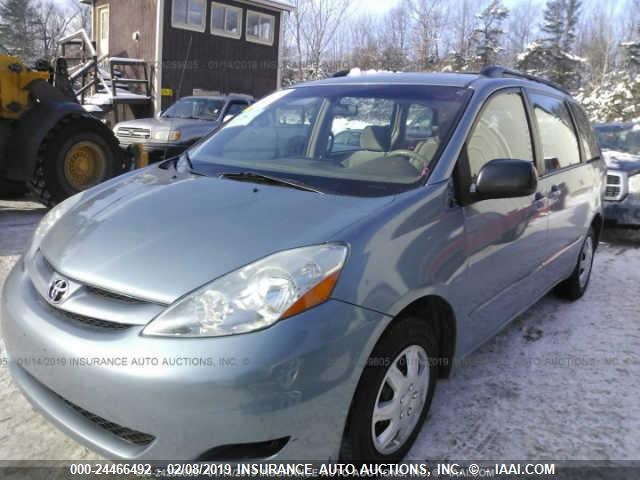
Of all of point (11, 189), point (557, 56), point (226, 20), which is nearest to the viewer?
point (11, 189)

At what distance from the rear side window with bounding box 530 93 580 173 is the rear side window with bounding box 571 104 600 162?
0.19 m

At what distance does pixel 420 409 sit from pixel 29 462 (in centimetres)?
168

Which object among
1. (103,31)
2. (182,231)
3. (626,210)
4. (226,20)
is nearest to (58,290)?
(182,231)

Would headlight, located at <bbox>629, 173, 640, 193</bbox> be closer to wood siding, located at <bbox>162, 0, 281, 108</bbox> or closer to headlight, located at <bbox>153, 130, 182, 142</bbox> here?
headlight, located at <bbox>153, 130, 182, 142</bbox>

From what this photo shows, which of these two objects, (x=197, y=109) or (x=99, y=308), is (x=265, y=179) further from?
(x=197, y=109)

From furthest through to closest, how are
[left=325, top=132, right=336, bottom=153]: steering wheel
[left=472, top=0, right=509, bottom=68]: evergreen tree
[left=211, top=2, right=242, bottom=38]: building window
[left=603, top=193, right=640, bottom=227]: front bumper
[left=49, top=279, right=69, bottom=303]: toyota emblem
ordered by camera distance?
[left=472, top=0, right=509, bottom=68]: evergreen tree
[left=211, top=2, right=242, bottom=38]: building window
[left=603, top=193, right=640, bottom=227]: front bumper
[left=325, top=132, right=336, bottom=153]: steering wheel
[left=49, top=279, right=69, bottom=303]: toyota emblem

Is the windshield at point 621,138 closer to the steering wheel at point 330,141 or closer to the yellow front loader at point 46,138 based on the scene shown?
the steering wheel at point 330,141

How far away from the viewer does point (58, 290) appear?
2010 millimetres

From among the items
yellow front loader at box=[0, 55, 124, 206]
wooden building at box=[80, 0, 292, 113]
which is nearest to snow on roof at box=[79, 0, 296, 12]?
wooden building at box=[80, 0, 292, 113]

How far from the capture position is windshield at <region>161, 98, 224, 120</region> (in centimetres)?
1032

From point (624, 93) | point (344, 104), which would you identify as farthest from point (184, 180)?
point (624, 93)

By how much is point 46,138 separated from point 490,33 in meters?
40.0

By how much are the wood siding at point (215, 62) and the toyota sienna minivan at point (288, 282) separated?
1613 cm

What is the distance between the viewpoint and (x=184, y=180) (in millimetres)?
A: 2705
